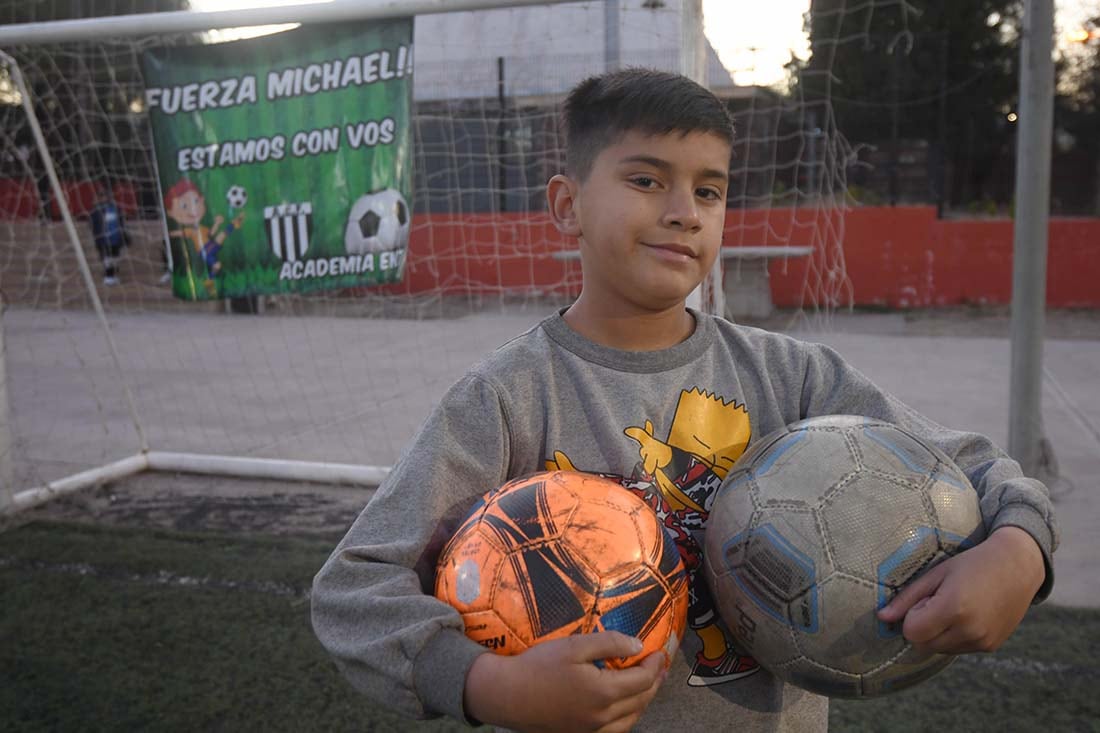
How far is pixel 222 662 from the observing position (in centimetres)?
328

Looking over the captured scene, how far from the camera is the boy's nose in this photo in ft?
4.79

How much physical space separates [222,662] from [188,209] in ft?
8.01

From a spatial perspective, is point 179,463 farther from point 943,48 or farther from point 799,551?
point 943,48

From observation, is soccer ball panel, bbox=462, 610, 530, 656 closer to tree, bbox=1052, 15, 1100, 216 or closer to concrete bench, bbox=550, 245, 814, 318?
concrete bench, bbox=550, 245, 814, 318

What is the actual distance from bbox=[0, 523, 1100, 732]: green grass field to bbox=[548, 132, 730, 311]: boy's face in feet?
6.23

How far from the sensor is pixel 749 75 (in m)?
7.64

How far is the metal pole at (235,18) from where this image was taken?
4121 mm

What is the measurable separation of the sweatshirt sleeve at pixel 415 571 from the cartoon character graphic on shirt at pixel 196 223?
368 centimetres

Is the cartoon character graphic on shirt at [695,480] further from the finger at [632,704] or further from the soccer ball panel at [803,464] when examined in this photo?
the finger at [632,704]

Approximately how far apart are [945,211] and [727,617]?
1469 centimetres

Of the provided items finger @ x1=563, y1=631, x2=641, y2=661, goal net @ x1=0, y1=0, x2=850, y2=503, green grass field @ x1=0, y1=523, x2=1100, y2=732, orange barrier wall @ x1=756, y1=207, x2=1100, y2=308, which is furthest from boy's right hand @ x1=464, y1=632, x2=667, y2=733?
orange barrier wall @ x1=756, y1=207, x2=1100, y2=308

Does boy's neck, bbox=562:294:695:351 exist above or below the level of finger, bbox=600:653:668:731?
above

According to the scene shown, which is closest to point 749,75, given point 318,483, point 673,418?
point 318,483

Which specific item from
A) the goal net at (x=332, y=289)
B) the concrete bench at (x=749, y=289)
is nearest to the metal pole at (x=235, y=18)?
the goal net at (x=332, y=289)
